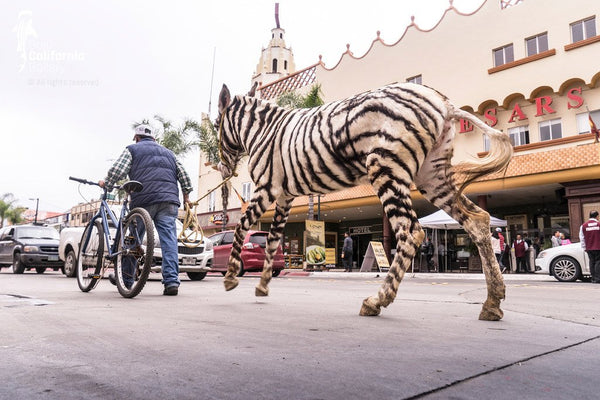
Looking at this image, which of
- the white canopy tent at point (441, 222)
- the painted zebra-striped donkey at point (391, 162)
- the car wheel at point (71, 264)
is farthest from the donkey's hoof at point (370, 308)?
the white canopy tent at point (441, 222)

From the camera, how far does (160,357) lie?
1748mm

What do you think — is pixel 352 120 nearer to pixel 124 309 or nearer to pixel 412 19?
pixel 124 309

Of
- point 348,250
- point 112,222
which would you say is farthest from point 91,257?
point 348,250

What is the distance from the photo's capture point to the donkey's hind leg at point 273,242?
4.70 metres

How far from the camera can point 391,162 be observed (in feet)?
11.0

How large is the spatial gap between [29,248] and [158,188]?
10.9 m

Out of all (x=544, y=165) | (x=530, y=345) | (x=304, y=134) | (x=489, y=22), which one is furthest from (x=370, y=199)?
(x=530, y=345)

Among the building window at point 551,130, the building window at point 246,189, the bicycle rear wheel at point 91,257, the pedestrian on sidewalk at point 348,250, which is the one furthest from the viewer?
the building window at point 246,189

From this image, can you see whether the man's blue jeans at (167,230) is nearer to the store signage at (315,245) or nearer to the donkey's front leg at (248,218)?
the donkey's front leg at (248,218)

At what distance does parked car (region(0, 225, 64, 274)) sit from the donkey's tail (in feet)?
42.7

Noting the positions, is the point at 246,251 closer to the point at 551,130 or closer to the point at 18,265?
the point at 18,265

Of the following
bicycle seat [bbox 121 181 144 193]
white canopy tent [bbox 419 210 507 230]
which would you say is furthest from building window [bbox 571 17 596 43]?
bicycle seat [bbox 121 181 144 193]

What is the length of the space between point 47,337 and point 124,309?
4.48ft

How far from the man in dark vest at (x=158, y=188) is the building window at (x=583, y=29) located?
2074cm
